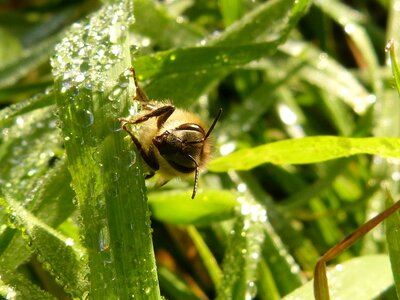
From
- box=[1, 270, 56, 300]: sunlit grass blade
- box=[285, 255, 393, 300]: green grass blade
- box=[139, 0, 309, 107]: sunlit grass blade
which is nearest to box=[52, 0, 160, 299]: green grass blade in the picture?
box=[1, 270, 56, 300]: sunlit grass blade

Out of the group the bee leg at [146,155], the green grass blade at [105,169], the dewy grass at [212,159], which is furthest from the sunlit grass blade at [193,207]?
the green grass blade at [105,169]

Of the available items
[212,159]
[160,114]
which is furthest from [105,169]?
[212,159]

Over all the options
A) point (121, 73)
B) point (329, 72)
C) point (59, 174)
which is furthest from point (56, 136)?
point (329, 72)

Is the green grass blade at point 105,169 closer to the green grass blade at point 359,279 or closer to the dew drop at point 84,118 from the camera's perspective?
the dew drop at point 84,118

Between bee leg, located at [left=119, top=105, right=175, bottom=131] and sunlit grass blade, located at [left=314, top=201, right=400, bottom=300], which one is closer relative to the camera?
sunlit grass blade, located at [left=314, top=201, right=400, bottom=300]

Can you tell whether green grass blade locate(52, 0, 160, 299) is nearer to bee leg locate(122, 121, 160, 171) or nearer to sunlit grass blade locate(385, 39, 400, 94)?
bee leg locate(122, 121, 160, 171)
